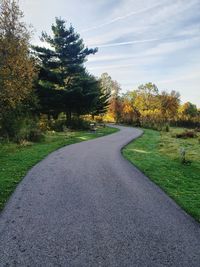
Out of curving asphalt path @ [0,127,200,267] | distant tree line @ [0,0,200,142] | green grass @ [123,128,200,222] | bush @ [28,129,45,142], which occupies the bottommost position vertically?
green grass @ [123,128,200,222]

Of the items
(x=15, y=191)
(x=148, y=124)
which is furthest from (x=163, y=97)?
(x=15, y=191)

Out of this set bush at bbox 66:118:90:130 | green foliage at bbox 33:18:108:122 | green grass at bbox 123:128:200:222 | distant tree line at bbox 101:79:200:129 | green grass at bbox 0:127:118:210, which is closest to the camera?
green grass at bbox 123:128:200:222

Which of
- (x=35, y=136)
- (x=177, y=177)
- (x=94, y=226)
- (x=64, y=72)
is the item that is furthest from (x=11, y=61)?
(x=94, y=226)

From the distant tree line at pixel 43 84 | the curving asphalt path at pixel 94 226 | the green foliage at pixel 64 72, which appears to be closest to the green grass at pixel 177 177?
the curving asphalt path at pixel 94 226

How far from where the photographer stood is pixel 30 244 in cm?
530

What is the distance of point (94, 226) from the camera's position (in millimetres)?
6199

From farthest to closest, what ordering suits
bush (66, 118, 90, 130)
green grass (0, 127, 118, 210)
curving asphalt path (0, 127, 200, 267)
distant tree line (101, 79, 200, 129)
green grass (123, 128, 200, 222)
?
1. distant tree line (101, 79, 200, 129)
2. bush (66, 118, 90, 130)
3. green grass (0, 127, 118, 210)
4. green grass (123, 128, 200, 222)
5. curving asphalt path (0, 127, 200, 267)

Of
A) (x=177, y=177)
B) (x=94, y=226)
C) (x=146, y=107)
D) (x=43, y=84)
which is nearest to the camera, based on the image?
(x=94, y=226)

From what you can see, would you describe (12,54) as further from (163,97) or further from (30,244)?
(163,97)

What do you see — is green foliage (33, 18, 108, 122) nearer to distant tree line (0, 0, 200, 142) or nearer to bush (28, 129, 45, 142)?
distant tree line (0, 0, 200, 142)

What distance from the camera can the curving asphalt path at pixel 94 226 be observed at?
490cm

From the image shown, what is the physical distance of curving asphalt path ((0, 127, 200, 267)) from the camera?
4.90 metres

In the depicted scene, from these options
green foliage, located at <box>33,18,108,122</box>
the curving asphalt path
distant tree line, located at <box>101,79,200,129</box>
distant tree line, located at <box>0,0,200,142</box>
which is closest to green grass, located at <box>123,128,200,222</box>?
the curving asphalt path

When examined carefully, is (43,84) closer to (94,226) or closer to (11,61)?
(11,61)
